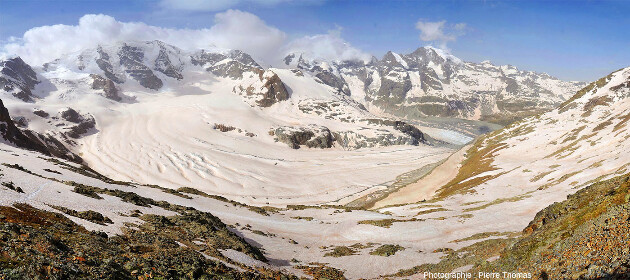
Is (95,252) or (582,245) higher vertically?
(582,245)

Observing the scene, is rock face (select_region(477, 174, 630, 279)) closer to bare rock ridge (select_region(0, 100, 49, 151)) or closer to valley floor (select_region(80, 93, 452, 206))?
valley floor (select_region(80, 93, 452, 206))

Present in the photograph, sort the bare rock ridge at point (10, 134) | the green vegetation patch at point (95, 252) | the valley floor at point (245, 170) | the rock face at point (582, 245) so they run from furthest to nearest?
1. the valley floor at point (245, 170)
2. the bare rock ridge at point (10, 134)
3. the rock face at point (582, 245)
4. the green vegetation patch at point (95, 252)

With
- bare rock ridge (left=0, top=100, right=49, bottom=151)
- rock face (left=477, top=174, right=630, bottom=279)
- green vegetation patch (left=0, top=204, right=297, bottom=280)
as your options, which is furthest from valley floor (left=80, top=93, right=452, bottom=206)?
rock face (left=477, top=174, right=630, bottom=279)

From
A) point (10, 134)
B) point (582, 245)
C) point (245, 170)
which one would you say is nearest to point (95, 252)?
point (582, 245)

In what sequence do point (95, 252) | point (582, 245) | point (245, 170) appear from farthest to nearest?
point (245, 170), point (95, 252), point (582, 245)

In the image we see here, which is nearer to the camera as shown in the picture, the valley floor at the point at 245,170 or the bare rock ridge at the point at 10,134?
the bare rock ridge at the point at 10,134

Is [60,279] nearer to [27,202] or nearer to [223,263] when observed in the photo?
[223,263]

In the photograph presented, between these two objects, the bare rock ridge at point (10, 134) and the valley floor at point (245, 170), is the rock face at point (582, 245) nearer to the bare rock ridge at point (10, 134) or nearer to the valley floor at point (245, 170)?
the valley floor at point (245, 170)

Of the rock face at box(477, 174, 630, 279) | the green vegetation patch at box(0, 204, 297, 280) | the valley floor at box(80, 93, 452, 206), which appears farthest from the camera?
the valley floor at box(80, 93, 452, 206)

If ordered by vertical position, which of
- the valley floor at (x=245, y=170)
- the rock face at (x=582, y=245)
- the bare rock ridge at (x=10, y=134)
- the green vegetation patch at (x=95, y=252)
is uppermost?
the rock face at (x=582, y=245)

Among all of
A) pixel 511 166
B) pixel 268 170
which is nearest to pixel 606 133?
pixel 511 166

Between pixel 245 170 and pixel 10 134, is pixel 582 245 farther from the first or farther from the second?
pixel 245 170

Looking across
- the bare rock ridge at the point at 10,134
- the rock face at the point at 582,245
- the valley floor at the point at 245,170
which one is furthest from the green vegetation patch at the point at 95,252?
the bare rock ridge at the point at 10,134
